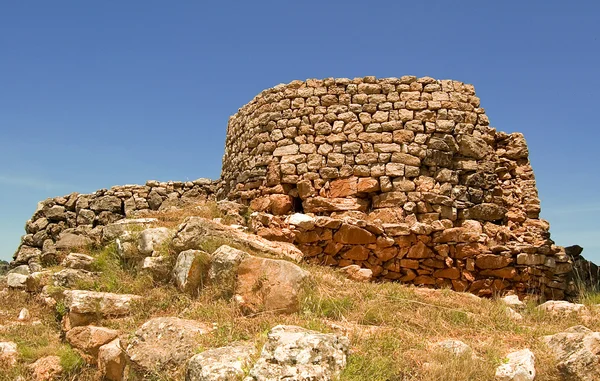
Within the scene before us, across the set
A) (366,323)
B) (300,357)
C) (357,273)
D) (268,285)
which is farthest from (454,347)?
(357,273)

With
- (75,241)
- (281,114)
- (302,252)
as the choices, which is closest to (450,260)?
(302,252)

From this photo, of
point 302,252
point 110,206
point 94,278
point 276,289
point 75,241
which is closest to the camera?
point 276,289

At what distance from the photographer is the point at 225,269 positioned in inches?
232

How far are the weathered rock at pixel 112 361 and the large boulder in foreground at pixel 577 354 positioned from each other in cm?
370

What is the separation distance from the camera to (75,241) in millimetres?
11305

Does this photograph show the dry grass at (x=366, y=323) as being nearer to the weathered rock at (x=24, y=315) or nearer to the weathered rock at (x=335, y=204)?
the weathered rock at (x=24, y=315)

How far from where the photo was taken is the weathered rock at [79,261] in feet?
23.6

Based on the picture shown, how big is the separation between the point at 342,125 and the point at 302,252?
2178 mm

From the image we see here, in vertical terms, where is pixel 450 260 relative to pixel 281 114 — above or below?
below

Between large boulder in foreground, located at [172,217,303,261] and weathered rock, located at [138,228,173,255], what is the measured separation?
0.94 feet

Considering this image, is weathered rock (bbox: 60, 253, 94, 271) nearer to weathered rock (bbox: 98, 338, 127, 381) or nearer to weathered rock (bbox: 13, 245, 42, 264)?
weathered rock (bbox: 98, 338, 127, 381)

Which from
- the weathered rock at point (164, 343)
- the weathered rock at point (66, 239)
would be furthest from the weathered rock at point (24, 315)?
the weathered rock at point (66, 239)

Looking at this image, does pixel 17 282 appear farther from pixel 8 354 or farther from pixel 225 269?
pixel 225 269

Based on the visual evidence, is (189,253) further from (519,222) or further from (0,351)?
(519,222)
